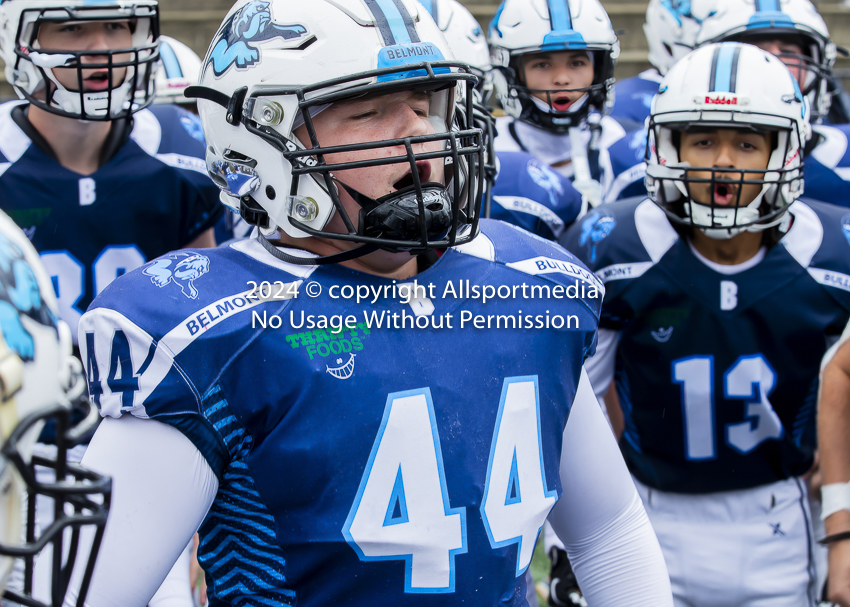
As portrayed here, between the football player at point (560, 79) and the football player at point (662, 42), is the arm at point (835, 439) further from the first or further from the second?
the football player at point (662, 42)

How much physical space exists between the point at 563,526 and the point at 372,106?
33.4 inches

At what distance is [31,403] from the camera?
100 centimetres

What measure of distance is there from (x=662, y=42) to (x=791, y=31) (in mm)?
1247

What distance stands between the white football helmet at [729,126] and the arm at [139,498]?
1759 mm

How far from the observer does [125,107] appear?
3.16m

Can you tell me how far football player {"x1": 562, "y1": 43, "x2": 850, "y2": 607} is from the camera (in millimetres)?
2824

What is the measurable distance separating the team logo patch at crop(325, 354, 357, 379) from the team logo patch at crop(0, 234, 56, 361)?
549 mm

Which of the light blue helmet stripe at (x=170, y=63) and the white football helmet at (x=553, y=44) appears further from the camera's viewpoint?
the light blue helmet stripe at (x=170, y=63)

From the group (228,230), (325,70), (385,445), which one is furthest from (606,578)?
(228,230)

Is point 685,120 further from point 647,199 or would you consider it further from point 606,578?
point 606,578

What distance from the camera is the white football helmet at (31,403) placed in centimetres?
97

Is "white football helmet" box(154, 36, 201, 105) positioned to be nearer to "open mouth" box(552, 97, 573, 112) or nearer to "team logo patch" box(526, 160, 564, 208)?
"open mouth" box(552, 97, 573, 112)

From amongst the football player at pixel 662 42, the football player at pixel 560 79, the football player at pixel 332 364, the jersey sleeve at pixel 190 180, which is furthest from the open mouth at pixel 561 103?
the football player at pixel 332 364

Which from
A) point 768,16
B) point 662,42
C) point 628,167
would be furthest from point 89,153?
point 662,42
